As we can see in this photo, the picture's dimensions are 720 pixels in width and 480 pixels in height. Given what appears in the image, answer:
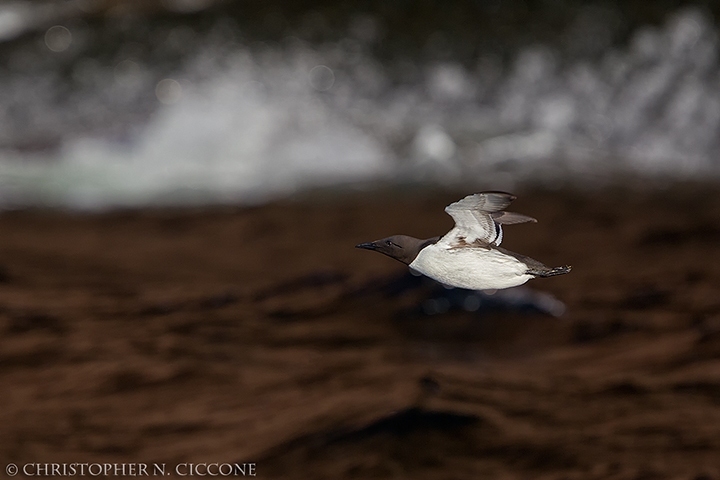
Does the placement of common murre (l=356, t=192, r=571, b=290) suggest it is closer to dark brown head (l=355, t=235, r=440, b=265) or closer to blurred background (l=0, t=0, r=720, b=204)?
dark brown head (l=355, t=235, r=440, b=265)

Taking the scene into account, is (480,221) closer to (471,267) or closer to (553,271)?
(471,267)

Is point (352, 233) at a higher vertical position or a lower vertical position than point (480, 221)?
higher

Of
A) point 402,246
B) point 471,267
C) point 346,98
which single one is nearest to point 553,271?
point 471,267

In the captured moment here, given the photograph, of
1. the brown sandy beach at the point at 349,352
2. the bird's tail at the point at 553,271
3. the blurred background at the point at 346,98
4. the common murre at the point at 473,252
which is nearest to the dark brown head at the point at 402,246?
the common murre at the point at 473,252

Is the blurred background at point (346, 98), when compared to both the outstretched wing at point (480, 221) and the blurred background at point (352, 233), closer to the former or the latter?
the blurred background at point (352, 233)

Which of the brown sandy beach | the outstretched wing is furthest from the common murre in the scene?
the brown sandy beach

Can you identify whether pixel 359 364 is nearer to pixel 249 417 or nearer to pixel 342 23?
pixel 249 417
